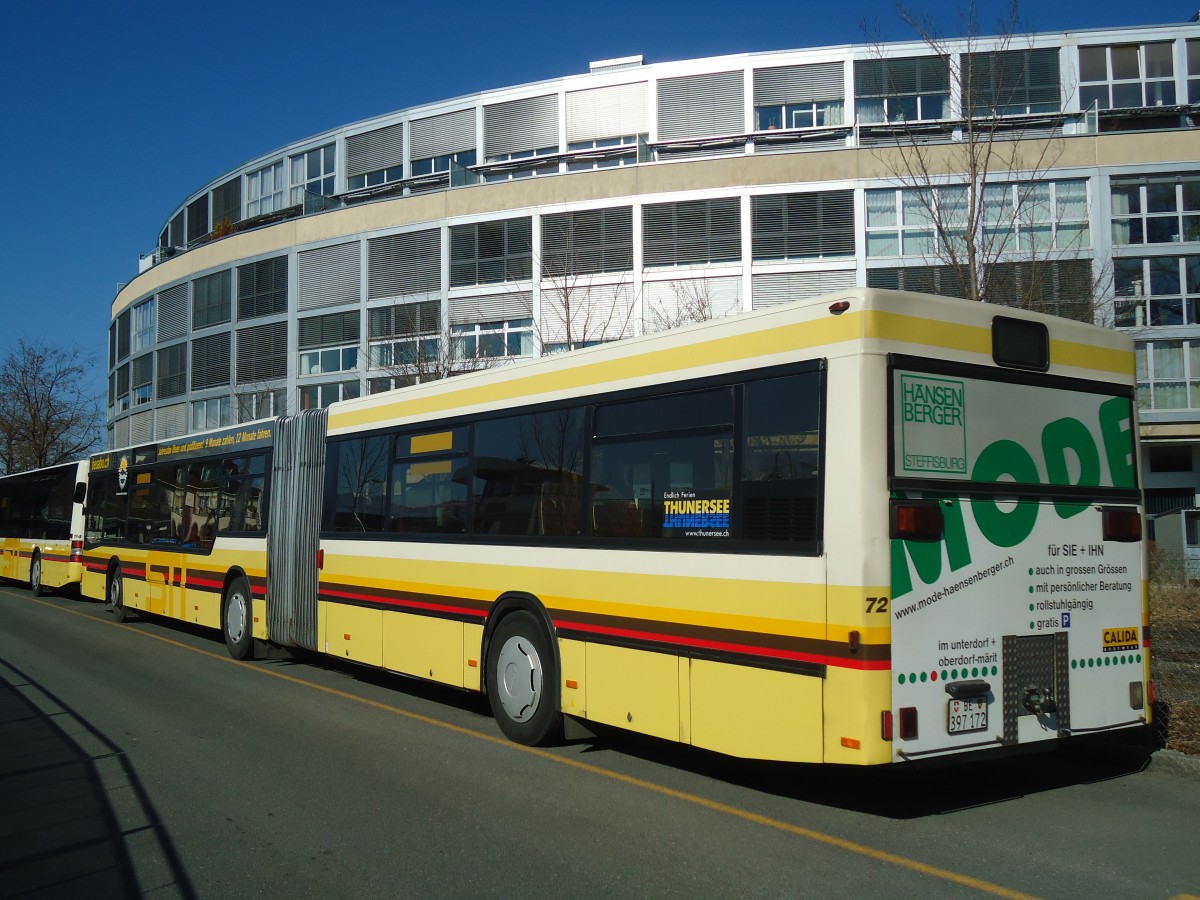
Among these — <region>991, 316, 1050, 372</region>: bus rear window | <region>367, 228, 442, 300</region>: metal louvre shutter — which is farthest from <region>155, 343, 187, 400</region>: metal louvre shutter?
<region>991, 316, 1050, 372</region>: bus rear window

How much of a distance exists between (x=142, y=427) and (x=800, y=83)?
3495 cm

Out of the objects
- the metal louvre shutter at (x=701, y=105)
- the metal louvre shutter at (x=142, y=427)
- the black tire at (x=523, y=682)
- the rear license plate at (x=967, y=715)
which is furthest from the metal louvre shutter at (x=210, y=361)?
the rear license plate at (x=967, y=715)

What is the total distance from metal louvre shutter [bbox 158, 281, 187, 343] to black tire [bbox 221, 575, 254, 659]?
36088 millimetres

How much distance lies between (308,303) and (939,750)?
38.1 meters

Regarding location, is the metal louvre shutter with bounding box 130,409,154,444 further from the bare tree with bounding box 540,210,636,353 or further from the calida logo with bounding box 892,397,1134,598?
the calida logo with bounding box 892,397,1134,598

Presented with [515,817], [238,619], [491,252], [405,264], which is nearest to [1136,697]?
[515,817]

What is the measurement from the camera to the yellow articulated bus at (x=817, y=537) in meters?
6.03

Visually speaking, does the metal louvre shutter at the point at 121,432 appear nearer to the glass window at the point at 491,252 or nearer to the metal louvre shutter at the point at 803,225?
the glass window at the point at 491,252

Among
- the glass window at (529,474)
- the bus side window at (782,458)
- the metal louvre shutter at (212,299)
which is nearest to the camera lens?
the bus side window at (782,458)

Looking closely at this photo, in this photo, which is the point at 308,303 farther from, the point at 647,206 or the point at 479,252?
the point at 647,206

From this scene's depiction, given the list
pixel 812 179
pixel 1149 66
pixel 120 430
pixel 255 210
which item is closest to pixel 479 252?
pixel 812 179

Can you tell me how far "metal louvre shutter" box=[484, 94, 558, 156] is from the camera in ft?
123

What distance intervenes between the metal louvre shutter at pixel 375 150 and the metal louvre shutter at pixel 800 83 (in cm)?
1419

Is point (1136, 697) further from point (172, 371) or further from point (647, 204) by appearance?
point (172, 371)
